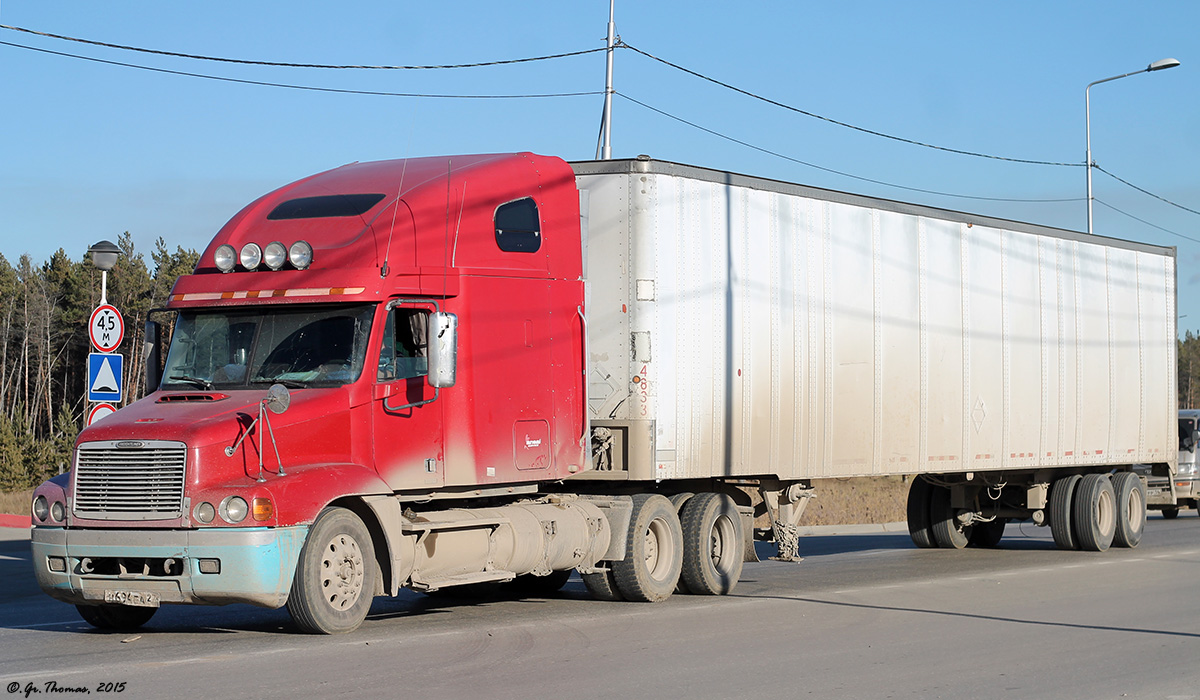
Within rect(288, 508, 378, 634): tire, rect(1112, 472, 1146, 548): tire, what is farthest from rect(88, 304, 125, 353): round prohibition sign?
rect(1112, 472, 1146, 548): tire

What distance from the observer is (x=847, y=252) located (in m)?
15.7

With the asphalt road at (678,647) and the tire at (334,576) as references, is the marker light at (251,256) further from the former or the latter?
the asphalt road at (678,647)

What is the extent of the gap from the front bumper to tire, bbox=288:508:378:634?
0.18 meters

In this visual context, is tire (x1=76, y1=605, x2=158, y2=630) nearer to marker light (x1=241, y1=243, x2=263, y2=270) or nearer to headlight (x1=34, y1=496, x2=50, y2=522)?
headlight (x1=34, y1=496, x2=50, y2=522)

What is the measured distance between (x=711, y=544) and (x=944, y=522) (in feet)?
26.2

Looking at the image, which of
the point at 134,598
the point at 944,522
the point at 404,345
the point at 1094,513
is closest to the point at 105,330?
the point at 404,345

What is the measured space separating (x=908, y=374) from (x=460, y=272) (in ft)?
22.8

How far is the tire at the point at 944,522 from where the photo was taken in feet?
69.7

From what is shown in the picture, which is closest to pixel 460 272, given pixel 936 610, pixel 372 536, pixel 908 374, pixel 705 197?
pixel 372 536

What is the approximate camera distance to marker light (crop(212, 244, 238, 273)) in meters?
11.3

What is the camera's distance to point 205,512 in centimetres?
983

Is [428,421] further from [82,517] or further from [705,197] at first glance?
[705,197]

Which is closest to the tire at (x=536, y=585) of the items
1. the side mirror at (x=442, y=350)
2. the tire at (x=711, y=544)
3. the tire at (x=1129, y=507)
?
the tire at (x=711, y=544)

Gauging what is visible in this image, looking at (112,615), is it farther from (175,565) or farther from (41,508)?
(175,565)
